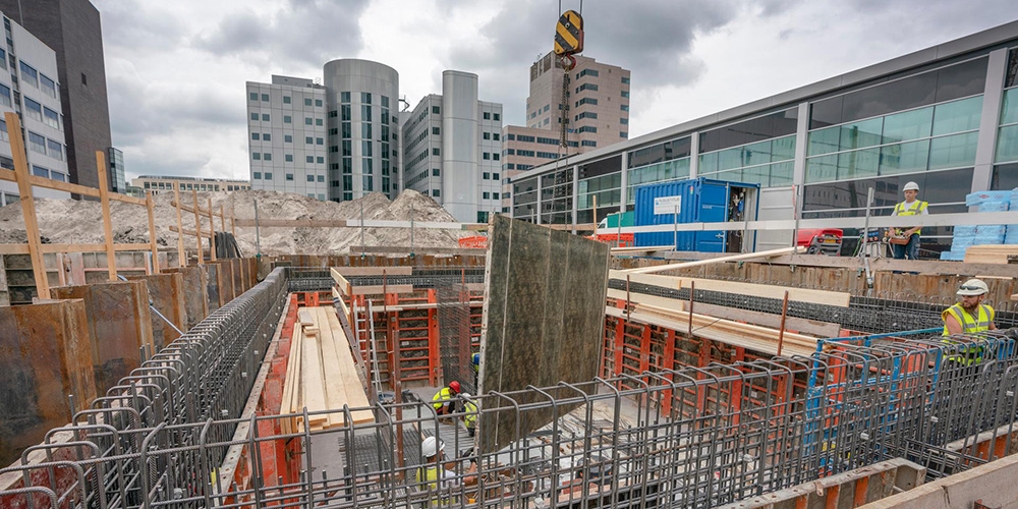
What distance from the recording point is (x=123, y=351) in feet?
14.1

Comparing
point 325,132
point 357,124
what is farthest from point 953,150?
point 325,132

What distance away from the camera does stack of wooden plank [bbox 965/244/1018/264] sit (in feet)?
21.9

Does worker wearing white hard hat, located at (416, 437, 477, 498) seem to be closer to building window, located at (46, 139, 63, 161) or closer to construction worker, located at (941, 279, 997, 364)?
construction worker, located at (941, 279, 997, 364)

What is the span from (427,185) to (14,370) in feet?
153

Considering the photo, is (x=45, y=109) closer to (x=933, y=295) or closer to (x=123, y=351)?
(x=123, y=351)

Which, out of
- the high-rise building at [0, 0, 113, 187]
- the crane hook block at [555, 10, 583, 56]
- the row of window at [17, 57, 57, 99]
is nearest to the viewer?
the crane hook block at [555, 10, 583, 56]

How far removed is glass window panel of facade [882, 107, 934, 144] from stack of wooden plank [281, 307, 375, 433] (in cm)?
1903

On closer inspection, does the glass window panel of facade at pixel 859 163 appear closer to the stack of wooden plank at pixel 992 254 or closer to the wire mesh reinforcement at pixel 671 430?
the stack of wooden plank at pixel 992 254

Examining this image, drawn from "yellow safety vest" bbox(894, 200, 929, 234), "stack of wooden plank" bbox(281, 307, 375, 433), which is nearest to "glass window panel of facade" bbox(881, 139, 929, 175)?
"yellow safety vest" bbox(894, 200, 929, 234)

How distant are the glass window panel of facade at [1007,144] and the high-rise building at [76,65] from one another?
57.3 metres

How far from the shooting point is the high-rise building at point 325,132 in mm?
46656

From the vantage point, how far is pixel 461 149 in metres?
47.0

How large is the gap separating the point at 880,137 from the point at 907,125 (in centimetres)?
79

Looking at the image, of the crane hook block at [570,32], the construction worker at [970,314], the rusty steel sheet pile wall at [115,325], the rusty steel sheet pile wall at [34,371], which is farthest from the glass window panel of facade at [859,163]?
the rusty steel sheet pile wall at [34,371]
